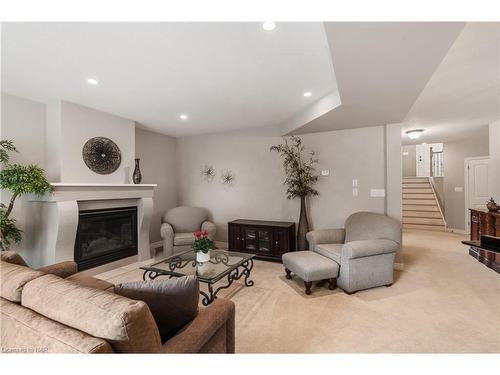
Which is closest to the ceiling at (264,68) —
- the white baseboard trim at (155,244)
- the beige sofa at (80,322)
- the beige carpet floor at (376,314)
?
the beige sofa at (80,322)

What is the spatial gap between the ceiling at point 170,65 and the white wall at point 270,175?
1061mm

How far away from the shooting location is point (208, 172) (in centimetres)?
510

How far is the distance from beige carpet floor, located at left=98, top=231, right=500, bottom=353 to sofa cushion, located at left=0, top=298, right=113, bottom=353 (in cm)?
125

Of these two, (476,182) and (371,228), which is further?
(476,182)

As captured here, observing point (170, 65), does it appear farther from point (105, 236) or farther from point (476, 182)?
point (476, 182)

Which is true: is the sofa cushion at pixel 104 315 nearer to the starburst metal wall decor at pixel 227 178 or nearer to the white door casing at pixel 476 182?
the starburst metal wall decor at pixel 227 178

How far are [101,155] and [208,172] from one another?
2.03 meters

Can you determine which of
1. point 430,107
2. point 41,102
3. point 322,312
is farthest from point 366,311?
point 41,102

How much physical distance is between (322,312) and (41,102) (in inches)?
175

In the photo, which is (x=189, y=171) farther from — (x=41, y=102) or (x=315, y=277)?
(x=315, y=277)

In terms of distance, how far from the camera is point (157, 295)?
1.20 m

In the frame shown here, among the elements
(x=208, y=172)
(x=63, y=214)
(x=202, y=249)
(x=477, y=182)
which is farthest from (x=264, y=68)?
(x=477, y=182)
